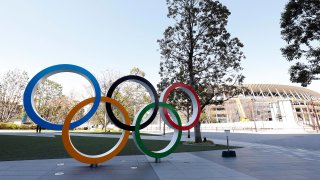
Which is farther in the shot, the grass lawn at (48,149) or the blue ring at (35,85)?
the grass lawn at (48,149)

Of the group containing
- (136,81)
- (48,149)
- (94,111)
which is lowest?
(48,149)

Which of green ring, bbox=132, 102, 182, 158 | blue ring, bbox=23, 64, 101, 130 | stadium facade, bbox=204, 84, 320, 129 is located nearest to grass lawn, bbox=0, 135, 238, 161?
green ring, bbox=132, 102, 182, 158

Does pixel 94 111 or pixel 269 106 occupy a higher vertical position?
pixel 269 106

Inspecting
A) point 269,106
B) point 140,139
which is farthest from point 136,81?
point 269,106

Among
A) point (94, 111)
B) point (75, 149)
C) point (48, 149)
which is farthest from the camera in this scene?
point (48, 149)

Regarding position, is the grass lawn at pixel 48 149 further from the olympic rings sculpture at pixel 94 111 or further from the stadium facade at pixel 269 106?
the stadium facade at pixel 269 106

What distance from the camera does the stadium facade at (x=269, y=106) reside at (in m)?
63.7

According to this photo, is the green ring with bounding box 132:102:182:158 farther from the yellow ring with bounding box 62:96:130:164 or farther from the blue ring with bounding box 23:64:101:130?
the blue ring with bounding box 23:64:101:130

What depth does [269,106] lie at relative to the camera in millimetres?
73750

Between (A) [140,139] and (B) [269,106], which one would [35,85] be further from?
(B) [269,106]

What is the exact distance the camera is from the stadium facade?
2509 inches

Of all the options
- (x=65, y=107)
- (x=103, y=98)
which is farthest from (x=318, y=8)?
(x=65, y=107)

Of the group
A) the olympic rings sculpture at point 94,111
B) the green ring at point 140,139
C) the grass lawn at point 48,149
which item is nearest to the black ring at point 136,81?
the olympic rings sculpture at point 94,111

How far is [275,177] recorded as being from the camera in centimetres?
669
